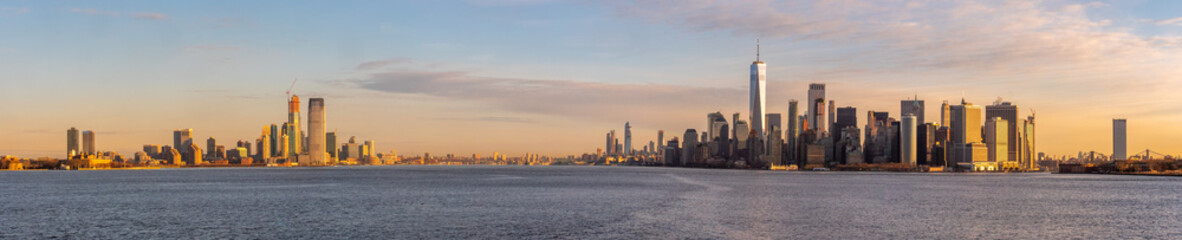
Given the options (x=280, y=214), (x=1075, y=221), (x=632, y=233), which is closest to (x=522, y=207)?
(x=280, y=214)

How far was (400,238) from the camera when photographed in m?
62.6

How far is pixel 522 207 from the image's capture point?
315 ft

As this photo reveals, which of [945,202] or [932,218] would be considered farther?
[945,202]

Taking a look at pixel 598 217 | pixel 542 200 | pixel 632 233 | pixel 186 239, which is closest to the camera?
pixel 186 239

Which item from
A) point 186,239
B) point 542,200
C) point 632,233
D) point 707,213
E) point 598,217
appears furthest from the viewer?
point 542,200

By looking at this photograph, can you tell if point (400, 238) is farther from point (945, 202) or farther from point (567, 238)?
point (945, 202)

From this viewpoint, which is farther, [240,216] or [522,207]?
[522,207]

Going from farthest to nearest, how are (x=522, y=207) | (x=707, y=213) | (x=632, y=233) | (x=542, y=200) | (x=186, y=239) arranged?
(x=542, y=200) → (x=522, y=207) → (x=707, y=213) → (x=632, y=233) → (x=186, y=239)

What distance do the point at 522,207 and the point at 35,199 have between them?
65850 mm

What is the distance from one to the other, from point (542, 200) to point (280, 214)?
118ft

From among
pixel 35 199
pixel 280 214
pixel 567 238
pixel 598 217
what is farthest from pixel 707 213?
pixel 35 199

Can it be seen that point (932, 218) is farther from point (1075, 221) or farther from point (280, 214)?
point (280, 214)

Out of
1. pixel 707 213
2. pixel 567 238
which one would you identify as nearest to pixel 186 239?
pixel 567 238

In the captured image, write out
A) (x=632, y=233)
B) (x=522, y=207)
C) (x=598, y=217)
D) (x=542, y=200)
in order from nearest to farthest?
(x=632, y=233), (x=598, y=217), (x=522, y=207), (x=542, y=200)
